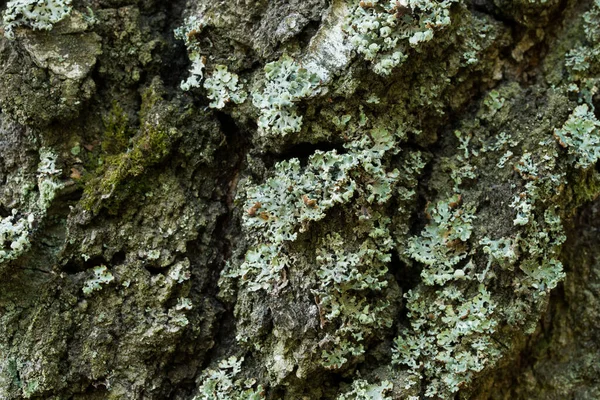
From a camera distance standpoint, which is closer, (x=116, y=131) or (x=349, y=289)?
(x=349, y=289)

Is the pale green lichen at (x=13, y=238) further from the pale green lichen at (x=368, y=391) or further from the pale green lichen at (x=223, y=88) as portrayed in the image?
the pale green lichen at (x=368, y=391)

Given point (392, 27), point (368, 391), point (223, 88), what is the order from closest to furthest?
point (392, 27), point (368, 391), point (223, 88)

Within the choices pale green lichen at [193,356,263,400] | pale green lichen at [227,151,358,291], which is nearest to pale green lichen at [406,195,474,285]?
pale green lichen at [227,151,358,291]

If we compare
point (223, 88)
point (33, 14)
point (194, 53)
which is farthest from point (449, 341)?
point (33, 14)

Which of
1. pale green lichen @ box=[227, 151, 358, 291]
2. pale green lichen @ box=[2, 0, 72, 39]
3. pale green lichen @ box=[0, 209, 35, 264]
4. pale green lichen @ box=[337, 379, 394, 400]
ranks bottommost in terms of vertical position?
pale green lichen @ box=[337, 379, 394, 400]

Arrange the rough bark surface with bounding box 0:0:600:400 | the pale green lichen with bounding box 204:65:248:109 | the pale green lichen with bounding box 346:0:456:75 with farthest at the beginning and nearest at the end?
1. the pale green lichen with bounding box 204:65:248:109
2. the rough bark surface with bounding box 0:0:600:400
3. the pale green lichen with bounding box 346:0:456:75

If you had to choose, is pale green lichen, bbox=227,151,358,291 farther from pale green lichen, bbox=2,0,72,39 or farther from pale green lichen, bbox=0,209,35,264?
pale green lichen, bbox=2,0,72,39

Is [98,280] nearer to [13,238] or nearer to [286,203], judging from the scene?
[13,238]
